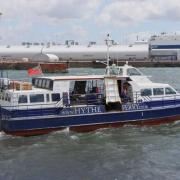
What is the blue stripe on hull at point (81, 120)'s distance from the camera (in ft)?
81.7

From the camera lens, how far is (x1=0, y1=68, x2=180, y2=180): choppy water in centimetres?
1864

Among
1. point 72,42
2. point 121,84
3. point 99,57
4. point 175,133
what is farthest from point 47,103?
point 72,42

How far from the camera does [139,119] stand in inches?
1077

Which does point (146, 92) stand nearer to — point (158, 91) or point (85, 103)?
point (158, 91)

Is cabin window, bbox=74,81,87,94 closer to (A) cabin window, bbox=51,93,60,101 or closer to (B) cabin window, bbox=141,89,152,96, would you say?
(A) cabin window, bbox=51,93,60,101

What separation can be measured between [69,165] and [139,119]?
8374mm

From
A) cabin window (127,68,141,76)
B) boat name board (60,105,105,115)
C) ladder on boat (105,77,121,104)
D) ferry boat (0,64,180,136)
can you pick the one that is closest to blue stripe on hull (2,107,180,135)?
ferry boat (0,64,180,136)

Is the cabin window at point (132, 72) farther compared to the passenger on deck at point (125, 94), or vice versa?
the cabin window at point (132, 72)

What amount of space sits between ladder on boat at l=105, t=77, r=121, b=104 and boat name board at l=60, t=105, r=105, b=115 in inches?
31.3

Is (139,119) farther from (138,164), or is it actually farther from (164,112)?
(138,164)

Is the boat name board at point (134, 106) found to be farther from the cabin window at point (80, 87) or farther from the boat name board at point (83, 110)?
the cabin window at point (80, 87)

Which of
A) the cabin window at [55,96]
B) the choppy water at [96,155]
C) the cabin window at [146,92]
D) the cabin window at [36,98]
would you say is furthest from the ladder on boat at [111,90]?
the cabin window at [36,98]

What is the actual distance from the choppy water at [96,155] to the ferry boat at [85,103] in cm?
48

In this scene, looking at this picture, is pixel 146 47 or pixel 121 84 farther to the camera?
pixel 146 47
